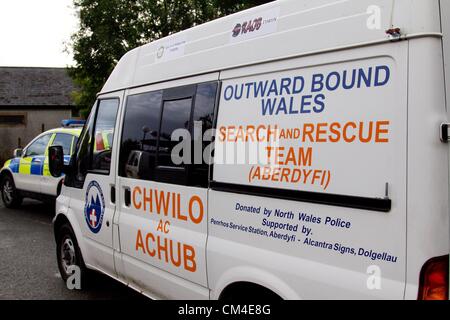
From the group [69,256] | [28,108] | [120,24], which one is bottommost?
[69,256]

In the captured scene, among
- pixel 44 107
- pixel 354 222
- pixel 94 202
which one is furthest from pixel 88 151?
pixel 44 107

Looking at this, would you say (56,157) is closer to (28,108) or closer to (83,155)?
(83,155)

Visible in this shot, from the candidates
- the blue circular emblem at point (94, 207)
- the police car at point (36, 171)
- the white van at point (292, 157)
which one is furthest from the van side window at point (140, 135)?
the police car at point (36, 171)

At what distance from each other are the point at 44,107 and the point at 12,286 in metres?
23.7

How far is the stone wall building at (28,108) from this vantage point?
86.7 ft

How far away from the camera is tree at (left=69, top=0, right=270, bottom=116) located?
1973 centimetres

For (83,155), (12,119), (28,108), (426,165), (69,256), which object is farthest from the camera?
(28,108)

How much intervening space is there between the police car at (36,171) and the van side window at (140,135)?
16.6 feet

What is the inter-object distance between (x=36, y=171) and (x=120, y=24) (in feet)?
39.0

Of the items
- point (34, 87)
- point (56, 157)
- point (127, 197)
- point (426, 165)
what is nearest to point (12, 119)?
point (34, 87)

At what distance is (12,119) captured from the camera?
26625 millimetres

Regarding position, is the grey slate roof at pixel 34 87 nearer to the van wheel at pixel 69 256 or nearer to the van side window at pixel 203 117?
the van wheel at pixel 69 256

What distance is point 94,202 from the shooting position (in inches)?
176
